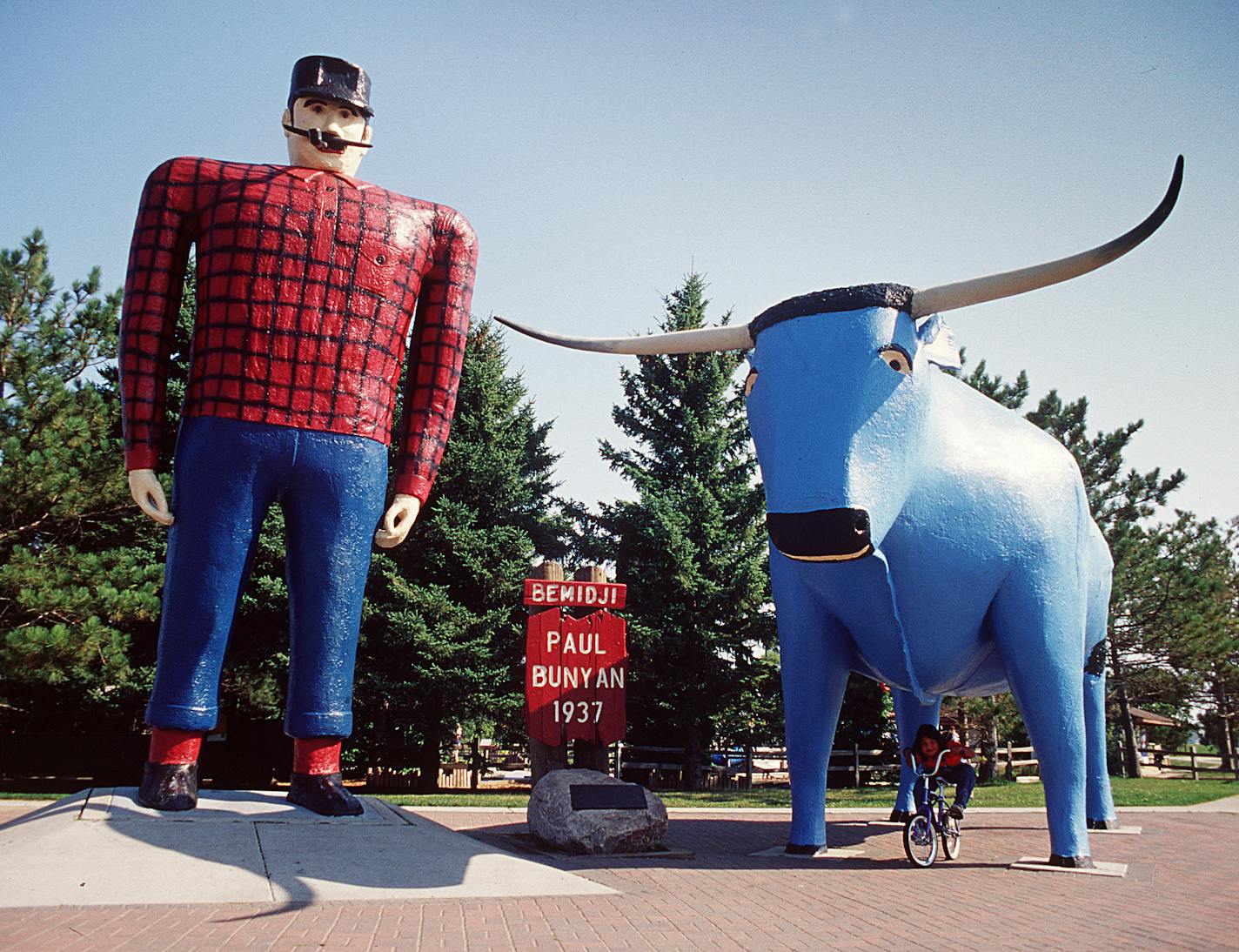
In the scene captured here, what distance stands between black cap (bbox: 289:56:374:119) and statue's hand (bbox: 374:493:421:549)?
103 inches

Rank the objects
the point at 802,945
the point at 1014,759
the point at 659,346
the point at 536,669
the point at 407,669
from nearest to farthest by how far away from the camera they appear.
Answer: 1. the point at 802,945
2. the point at 659,346
3. the point at 536,669
4. the point at 407,669
5. the point at 1014,759

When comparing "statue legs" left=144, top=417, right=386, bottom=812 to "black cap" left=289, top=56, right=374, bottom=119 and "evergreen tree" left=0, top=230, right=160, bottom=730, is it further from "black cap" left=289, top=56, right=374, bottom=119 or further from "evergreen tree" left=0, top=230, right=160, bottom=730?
"evergreen tree" left=0, top=230, right=160, bottom=730

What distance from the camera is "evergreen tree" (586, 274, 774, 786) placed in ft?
62.8

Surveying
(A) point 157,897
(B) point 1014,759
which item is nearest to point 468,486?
(A) point 157,897

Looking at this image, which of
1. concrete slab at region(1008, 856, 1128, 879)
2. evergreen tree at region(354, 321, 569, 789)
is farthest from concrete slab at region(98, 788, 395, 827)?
evergreen tree at region(354, 321, 569, 789)

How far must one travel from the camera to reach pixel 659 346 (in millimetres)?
7703

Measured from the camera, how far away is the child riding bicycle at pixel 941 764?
8.03 meters

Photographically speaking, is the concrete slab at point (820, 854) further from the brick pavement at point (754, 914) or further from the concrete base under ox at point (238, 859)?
the concrete base under ox at point (238, 859)

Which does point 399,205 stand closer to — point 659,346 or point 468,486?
point 659,346

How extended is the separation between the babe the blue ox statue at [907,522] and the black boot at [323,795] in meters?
3.26

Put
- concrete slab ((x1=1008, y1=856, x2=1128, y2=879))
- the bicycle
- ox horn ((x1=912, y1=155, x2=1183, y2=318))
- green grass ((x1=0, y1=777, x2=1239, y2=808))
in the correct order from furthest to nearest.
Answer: green grass ((x1=0, y1=777, x2=1239, y2=808)) < the bicycle < concrete slab ((x1=1008, y1=856, x2=1128, y2=879)) < ox horn ((x1=912, y1=155, x2=1183, y2=318))

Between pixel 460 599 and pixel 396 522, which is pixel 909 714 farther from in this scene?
pixel 460 599

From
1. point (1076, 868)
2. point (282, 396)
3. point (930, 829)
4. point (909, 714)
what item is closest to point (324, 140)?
point (282, 396)

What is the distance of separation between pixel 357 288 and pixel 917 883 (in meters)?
5.43
